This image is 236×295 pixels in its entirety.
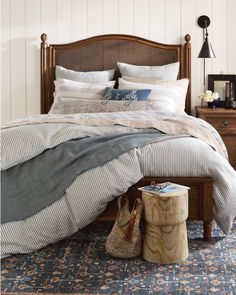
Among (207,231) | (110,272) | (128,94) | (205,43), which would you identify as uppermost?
(205,43)

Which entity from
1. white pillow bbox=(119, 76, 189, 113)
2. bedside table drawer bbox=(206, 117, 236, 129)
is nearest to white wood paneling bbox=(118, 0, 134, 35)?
white pillow bbox=(119, 76, 189, 113)

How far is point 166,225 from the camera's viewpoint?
276 cm

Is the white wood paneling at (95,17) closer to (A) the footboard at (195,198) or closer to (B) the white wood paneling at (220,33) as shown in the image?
(B) the white wood paneling at (220,33)

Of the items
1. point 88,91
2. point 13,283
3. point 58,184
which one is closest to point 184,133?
point 58,184

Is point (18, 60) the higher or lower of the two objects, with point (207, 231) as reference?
higher

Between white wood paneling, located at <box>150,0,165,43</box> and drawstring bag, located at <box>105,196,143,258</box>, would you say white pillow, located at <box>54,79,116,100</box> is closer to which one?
white wood paneling, located at <box>150,0,165,43</box>

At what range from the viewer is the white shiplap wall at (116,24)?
5.32 metres

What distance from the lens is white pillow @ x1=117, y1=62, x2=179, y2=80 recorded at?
5117 mm

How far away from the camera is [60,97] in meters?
4.93

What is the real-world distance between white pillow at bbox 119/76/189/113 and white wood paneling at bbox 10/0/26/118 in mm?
1124

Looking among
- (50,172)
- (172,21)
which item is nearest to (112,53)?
(172,21)

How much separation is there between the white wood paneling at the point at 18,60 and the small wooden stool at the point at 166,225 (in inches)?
119

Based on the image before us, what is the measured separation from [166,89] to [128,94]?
15.8 inches

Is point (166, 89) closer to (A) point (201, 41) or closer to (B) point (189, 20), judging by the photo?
(A) point (201, 41)
